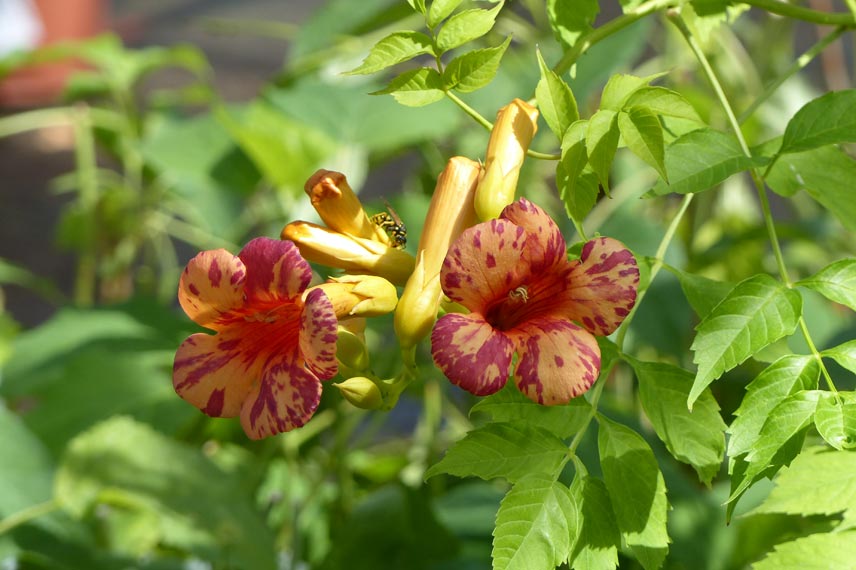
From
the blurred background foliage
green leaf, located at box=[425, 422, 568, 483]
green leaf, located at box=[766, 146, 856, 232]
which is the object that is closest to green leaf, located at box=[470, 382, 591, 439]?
green leaf, located at box=[425, 422, 568, 483]

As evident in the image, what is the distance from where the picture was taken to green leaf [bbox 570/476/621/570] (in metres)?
0.30

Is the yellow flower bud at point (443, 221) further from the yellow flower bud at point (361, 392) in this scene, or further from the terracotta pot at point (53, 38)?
the terracotta pot at point (53, 38)

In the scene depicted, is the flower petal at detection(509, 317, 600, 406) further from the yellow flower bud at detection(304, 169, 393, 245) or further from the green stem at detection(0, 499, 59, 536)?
the green stem at detection(0, 499, 59, 536)

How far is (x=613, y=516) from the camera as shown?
12.4 inches

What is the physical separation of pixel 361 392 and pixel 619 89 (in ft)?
0.41

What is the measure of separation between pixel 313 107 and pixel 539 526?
2.18 ft

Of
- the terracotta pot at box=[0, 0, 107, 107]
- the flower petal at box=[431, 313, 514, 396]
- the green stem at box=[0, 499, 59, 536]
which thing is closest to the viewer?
the flower petal at box=[431, 313, 514, 396]

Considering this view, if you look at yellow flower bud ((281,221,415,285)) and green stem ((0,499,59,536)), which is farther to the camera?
green stem ((0,499,59,536))

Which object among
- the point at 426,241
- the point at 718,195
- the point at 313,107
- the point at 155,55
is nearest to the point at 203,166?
the point at 313,107

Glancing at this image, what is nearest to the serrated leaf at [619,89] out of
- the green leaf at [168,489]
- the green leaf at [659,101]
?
the green leaf at [659,101]

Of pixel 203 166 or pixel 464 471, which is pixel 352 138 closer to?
pixel 203 166

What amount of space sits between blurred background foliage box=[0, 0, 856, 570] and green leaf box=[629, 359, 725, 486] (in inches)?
9.5

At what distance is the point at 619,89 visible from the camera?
1.01 feet

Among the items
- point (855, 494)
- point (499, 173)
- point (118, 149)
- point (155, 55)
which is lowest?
point (118, 149)
